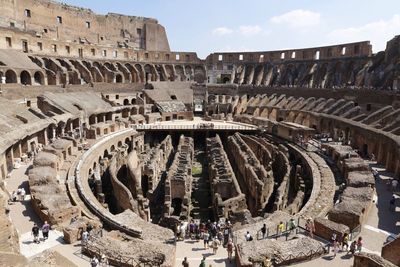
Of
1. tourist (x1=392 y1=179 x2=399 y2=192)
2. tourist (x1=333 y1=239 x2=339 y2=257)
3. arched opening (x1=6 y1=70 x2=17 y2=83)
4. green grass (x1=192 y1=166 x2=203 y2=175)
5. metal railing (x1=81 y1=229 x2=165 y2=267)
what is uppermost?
arched opening (x1=6 y1=70 x2=17 y2=83)

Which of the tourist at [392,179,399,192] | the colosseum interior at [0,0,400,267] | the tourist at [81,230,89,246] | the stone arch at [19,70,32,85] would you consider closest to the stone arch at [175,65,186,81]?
the colosseum interior at [0,0,400,267]

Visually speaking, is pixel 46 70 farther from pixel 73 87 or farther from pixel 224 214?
pixel 224 214

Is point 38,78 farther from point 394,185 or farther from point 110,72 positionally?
point 394,185

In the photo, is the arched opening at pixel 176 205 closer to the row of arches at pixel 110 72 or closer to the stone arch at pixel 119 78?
the row of arches at pixel 110 72

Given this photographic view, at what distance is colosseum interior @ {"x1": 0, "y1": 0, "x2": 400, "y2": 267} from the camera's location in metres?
12.0

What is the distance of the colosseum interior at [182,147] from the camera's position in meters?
12.0

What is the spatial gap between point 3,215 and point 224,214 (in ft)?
34.2

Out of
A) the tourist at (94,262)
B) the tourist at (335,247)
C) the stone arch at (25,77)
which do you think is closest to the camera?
the tourist at (94,262)

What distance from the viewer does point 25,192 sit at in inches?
653

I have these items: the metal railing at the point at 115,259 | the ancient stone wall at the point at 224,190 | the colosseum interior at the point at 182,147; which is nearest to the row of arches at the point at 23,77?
the colosseum interior at the point at 182,147

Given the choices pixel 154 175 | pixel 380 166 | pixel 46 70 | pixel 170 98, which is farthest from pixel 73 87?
pixel 380 166

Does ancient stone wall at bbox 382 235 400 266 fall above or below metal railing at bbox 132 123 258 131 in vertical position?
below

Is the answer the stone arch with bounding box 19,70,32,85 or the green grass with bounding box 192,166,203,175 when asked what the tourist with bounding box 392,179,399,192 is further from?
the stone arch with bounding box 19,70,32,85

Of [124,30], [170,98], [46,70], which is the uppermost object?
[124,30]
